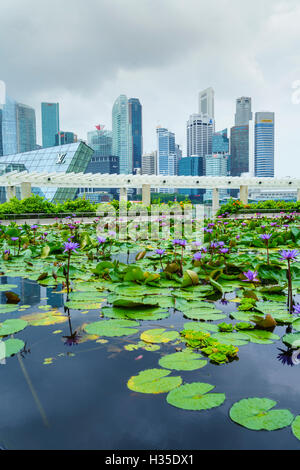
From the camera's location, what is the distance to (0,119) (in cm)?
13662

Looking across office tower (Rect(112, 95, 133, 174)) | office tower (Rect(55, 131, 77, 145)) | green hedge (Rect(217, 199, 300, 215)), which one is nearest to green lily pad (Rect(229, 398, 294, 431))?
green hedge (Rect(217, 199, 300, 215))

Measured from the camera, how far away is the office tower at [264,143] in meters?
128

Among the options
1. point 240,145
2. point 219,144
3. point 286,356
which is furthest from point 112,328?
point 219,144

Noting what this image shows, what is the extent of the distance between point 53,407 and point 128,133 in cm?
18884

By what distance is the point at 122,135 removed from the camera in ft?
584

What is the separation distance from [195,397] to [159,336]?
57 cm

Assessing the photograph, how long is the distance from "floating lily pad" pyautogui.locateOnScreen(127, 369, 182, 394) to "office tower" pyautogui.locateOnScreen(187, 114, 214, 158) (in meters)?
174

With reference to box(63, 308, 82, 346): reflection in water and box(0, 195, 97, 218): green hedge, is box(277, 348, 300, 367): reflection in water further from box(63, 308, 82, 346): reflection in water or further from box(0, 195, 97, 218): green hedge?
box(0, 195, 97, 218): green hedge

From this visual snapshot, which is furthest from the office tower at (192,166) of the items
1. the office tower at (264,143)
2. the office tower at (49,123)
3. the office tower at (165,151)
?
the office tower at (49,123)

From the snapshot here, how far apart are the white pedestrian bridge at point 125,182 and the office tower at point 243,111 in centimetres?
16821

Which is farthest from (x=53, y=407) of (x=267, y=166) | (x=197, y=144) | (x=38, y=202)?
(x=197, y=144)

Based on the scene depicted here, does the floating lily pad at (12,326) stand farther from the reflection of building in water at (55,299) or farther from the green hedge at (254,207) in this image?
the green hedge at (254,207)

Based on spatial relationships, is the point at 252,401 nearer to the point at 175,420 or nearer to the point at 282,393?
the point at 282,393

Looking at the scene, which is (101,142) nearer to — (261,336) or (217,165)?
(217,165)
